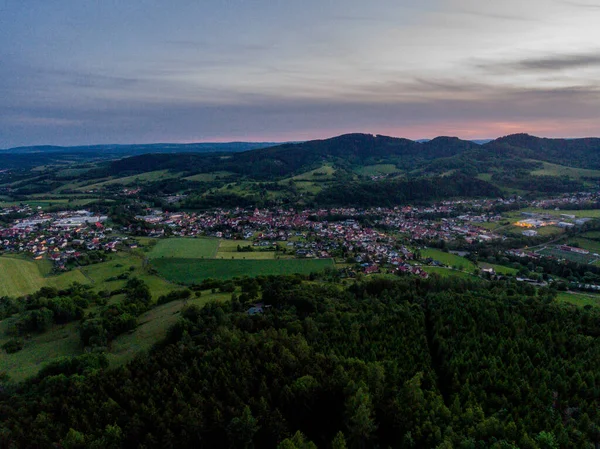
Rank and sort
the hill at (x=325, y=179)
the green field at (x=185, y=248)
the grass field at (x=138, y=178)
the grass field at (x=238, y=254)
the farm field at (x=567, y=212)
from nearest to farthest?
the grass field at (x=238, y=254) < the green field at (x=185, y=248) < the farm field at (x=567, y=212) < the hill at (x=325, y=179) < the grass field at (x=138, y=178)

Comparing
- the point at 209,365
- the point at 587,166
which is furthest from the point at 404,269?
the point at 587,166

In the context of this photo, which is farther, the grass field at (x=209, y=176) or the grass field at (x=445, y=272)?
the grass field at (x=209, y=176)

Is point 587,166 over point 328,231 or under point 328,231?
over

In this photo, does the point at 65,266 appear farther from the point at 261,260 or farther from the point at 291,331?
the point at 291,331

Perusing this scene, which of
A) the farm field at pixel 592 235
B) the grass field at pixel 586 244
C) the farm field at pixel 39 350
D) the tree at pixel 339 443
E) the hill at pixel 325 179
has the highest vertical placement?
the hill at pixel 325 179

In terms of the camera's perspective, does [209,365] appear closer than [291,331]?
Yes

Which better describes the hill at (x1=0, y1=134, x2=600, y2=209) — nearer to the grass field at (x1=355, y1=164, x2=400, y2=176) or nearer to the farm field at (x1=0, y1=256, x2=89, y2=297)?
the grass field at (x1=355, y1=164, x2=400, y2=176)

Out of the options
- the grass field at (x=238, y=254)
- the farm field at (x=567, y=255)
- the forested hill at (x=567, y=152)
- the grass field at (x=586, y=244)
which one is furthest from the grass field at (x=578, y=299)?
the forested hill at (x=567, y=152)

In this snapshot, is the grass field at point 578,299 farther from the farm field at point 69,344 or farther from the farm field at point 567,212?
the farm field at point 567,212
